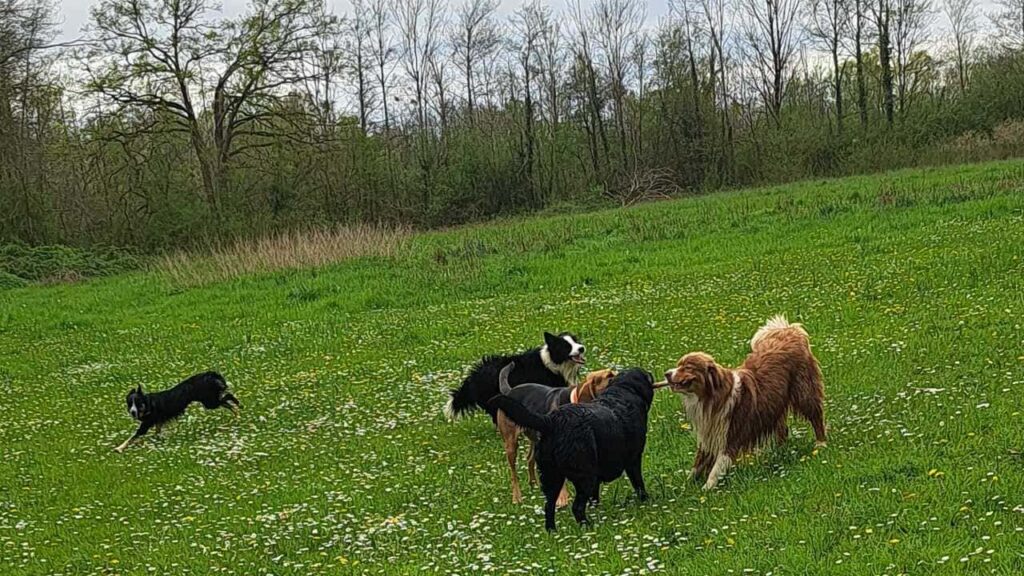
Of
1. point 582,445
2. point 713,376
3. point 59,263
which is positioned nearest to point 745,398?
point 713,376

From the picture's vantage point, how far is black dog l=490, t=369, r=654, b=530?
6.90 m

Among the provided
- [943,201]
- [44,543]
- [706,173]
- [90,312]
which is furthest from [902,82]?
[44,543]

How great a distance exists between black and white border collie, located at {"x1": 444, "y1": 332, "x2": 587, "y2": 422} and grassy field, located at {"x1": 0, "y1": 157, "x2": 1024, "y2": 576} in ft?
2.29

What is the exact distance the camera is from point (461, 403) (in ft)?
36.5

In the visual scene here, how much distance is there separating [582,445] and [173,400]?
8293mm

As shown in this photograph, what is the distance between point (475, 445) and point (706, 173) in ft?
173

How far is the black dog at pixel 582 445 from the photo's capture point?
690 cm

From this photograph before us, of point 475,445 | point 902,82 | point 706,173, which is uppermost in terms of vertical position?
point 902,82

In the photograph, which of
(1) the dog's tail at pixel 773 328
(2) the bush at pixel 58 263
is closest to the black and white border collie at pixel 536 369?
(1) the dog's tail at pixel 773 328

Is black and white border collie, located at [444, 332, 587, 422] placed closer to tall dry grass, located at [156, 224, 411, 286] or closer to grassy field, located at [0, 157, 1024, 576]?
grassy field, located at [0, 157, 1024, 576]

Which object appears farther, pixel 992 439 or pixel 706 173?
pixel 706 173

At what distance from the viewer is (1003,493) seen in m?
5.99

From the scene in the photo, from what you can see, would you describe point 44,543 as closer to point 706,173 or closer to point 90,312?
point 90,312

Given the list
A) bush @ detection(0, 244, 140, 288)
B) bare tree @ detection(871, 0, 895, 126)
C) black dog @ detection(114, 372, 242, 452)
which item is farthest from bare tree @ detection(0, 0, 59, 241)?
bare tree @ detection(871, 0, 895, 126)
